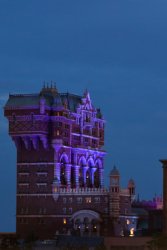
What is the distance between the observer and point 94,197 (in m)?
196

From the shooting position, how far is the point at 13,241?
19350 centimetres

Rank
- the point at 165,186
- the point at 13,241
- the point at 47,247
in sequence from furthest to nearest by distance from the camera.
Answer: the point at 13,241, the point at 47,247, the point at 165,186

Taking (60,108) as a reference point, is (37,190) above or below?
below

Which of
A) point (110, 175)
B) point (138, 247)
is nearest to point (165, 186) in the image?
point (138, 247)

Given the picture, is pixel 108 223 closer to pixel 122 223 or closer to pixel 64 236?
pixel 122 223

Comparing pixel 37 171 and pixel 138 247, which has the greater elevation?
pixel 37 171

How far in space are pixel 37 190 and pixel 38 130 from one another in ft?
33.4

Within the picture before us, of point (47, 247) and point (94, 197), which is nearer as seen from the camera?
point (47, 247)

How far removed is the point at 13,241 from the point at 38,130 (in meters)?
18.4

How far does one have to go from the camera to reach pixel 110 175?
641 feet

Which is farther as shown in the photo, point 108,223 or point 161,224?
point 108,223

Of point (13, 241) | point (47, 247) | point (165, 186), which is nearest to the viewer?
point (165, 186)

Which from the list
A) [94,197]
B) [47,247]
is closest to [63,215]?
[94,197]

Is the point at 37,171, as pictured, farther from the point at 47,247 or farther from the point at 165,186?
the point at 165,186
